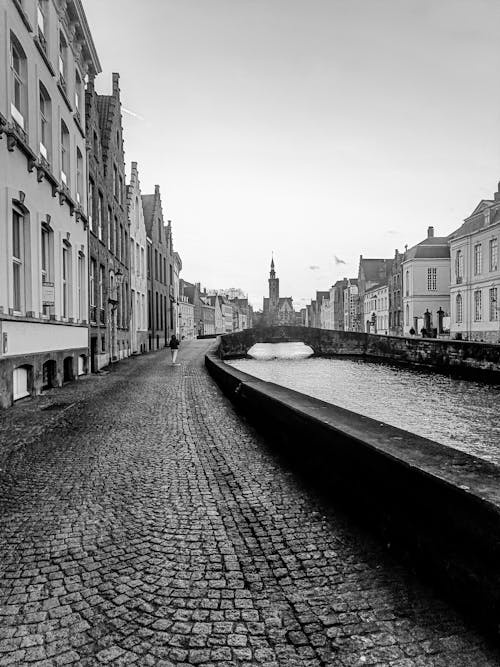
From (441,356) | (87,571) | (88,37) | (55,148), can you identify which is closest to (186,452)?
(87,571)

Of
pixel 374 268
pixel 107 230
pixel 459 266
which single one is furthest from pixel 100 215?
pixel 374 268

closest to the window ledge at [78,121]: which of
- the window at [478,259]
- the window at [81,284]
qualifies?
the window at [81,284]

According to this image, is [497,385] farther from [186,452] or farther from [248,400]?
[186,452]

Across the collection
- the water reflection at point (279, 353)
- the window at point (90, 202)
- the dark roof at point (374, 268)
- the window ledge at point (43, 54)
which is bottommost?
the water reflection at point (279, 353)

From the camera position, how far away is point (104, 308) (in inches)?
808

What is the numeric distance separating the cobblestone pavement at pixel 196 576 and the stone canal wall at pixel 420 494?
148 mm

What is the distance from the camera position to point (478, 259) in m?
42.1

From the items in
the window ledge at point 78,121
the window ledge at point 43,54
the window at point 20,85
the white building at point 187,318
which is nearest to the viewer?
the window at point 20,85

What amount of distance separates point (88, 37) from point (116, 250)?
34.5ft

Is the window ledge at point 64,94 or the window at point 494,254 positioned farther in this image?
the window at point 494,254

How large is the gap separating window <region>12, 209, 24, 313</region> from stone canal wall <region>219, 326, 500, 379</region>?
20.2 m

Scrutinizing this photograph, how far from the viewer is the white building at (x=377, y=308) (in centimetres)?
7094

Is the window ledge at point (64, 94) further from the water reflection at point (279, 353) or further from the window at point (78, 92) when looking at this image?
the water reflection at point (279, 353)

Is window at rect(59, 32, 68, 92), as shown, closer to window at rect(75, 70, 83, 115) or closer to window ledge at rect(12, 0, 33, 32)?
window at rect(75, 70, 83, 115)
